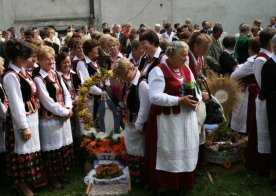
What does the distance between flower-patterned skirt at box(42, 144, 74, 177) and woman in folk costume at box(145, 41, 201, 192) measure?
4.08 feet

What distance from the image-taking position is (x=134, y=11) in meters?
22.2

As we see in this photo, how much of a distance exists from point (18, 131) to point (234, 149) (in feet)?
9.84

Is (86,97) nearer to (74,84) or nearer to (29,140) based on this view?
(74,84)

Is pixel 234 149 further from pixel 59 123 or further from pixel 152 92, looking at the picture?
pixel 59 123

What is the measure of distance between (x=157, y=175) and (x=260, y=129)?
144 cm

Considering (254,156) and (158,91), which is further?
(254,156)

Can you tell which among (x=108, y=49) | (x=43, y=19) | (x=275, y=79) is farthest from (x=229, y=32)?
(x=275, y=79)

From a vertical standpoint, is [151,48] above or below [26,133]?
above

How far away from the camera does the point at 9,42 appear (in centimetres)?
477

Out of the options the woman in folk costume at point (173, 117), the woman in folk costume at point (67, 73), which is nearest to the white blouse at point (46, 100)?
the woman in folk costume at point (67, 73)

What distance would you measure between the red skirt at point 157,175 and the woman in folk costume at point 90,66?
6.25ft

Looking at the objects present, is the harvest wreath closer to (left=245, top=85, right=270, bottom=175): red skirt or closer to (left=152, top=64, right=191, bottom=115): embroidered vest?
(left=152, top=64, right=191, bottom=115): embroidered vest

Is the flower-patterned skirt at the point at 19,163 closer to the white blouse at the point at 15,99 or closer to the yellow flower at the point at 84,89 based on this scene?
the white blouse at the point at 15,99

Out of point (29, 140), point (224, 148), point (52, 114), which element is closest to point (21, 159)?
point (29, 140)
